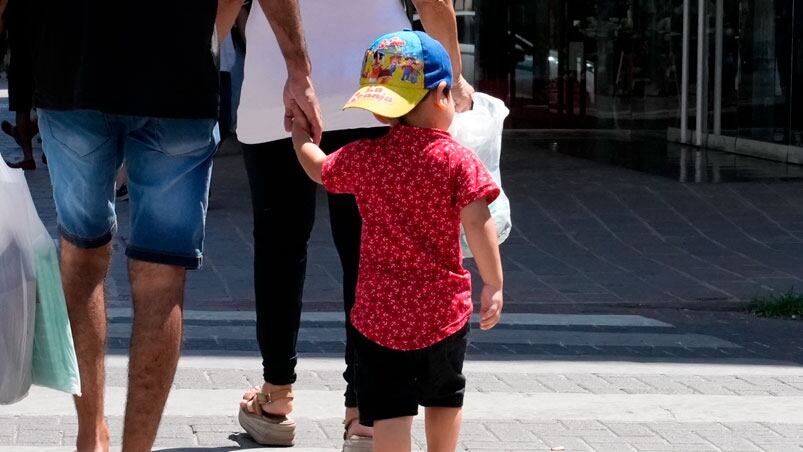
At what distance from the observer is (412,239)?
3.71 metres

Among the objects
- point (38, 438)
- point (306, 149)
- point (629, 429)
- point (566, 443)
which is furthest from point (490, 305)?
point (38, 438)

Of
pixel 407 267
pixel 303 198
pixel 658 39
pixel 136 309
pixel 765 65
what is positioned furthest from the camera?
pixel 658 39

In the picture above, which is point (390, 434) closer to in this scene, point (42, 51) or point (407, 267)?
point (407, 267)

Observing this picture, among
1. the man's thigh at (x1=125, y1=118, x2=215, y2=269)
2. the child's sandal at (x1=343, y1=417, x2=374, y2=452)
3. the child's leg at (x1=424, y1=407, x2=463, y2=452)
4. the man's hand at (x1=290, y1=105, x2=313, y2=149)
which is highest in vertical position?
the man's hand at (x1=290, y1=105, x2=313, y2=149)

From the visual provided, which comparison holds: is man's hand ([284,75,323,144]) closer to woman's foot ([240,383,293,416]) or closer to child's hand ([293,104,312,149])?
child's hand ([293,104,312,149])

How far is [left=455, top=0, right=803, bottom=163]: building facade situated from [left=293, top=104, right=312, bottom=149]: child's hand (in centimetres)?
1369

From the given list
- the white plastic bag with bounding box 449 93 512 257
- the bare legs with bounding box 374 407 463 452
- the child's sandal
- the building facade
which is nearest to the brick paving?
the child's sandal

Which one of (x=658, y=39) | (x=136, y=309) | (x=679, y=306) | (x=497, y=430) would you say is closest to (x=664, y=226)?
(x=679, y=306)

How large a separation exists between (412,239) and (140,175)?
31.3 inches

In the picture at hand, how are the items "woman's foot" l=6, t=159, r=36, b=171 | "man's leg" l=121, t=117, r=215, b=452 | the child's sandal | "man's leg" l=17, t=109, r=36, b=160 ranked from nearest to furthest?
"man's leg" l=121, t=117, r=215, b=452 → the child's sandal → "woman's foot" l=6, t=159, r=36, b=171 → "man's leg" l=17, t=109, r=36, b=160

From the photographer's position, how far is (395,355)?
Answer: 3.76m

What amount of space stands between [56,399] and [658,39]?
1571 cm

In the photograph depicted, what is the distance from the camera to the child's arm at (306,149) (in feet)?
12.8

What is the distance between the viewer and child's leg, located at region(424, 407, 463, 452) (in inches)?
151
